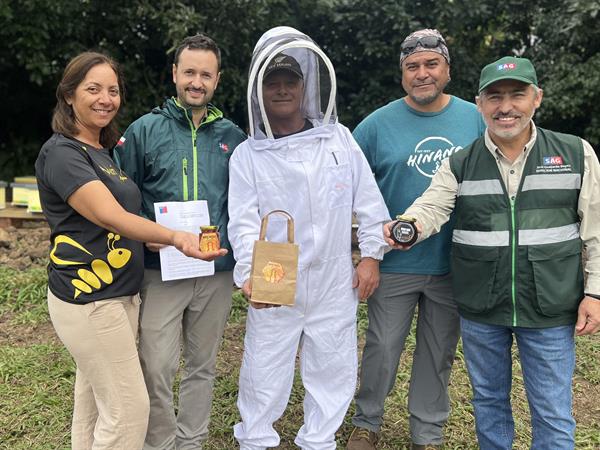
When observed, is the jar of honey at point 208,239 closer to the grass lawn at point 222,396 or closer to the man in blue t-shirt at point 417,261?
the man in blue t-shirt at point 417,261

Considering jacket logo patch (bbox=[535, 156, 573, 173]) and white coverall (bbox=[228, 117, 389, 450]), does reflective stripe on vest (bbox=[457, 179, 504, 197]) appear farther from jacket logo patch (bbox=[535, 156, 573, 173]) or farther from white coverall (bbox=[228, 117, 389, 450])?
white coverall (bbox=[228, 117, 389, 450])

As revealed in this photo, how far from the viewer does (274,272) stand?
2561 millimetres

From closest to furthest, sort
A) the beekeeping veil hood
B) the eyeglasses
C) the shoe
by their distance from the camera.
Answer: the beekeeping veil hood → the eyeglasses → the shoe

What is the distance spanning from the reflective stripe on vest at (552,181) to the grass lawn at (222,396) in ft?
5.62

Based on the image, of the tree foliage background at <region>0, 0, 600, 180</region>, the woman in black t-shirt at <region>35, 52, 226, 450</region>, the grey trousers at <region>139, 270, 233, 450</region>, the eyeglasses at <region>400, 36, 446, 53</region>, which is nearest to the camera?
the woman in black t-shirt at <region>35, 52, 226, 450</region>

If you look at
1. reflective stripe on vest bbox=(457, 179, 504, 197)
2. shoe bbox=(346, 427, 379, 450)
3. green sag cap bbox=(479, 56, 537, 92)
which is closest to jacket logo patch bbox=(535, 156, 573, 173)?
reflective stripe on vest bbox=(457, 179, 504, 197)

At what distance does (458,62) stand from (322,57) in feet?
24.9

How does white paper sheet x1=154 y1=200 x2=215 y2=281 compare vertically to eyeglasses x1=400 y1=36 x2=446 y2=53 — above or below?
below

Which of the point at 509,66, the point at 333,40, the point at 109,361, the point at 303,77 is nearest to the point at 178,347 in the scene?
the point at 109,361

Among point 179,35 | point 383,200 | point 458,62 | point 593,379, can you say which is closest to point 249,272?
point 383,200

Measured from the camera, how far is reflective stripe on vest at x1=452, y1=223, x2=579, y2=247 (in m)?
2.54

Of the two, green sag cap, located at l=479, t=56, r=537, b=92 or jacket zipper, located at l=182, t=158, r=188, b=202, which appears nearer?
green sag cap, located at l=479, t=56, r=537, b=92

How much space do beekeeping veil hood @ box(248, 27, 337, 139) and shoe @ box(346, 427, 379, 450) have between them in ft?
5.55

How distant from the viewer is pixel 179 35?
26.2 feet
